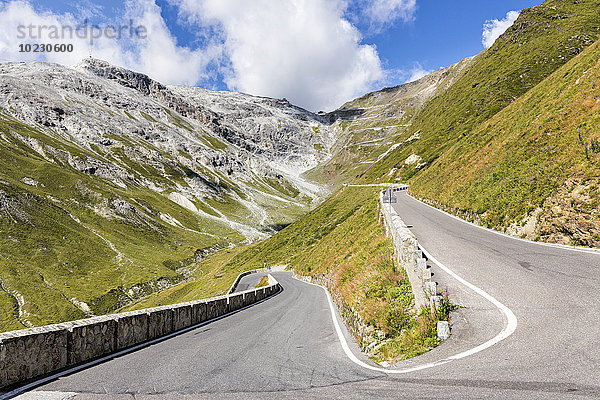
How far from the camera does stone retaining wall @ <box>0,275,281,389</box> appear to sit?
612 centimetres

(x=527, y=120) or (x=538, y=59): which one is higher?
(x=538, y=59)

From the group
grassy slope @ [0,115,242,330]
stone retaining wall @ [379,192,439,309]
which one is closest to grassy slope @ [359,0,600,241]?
stone retaining wall @ [379,192,439,309]

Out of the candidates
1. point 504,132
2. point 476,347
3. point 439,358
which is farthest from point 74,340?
point 504,132

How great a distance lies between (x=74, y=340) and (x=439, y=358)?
845 centimetres

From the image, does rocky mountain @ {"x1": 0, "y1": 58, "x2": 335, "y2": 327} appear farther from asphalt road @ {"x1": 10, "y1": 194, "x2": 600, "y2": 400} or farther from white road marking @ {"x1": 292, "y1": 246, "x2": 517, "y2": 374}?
white road marking @ {"x1": 292, "y1": 246, "x2": 517, "y2": 374}

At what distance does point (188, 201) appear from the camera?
18525cm

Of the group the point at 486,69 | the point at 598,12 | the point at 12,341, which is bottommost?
the point at 12,341

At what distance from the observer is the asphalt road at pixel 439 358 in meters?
5.01

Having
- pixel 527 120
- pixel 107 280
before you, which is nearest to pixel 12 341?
pixel 527 120

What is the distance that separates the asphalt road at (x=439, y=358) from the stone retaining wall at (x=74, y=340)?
2.03 ft

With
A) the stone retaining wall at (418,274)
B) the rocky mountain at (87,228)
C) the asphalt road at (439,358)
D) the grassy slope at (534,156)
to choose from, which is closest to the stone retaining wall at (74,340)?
the asphalt road at (439,358)

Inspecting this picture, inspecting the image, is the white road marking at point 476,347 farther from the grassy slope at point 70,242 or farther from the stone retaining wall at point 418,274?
the grassy slope at point 70,242

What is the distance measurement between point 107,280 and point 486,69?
455 feet

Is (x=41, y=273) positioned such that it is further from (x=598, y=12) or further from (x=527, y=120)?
(x=598, y=12)
